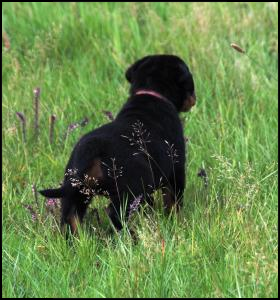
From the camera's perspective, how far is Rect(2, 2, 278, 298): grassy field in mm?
3727

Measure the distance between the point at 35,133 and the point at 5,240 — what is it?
1.86 m

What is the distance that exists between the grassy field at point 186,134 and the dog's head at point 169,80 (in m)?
0.47

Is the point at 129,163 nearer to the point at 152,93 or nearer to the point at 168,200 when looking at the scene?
the point at 168,200

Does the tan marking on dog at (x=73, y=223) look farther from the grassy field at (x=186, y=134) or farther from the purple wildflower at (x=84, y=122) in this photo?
the purple wildflower at (x=84, y=122)

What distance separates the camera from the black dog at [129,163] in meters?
4.35

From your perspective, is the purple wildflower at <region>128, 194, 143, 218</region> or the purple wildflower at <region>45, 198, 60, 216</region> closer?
the purple wildflower at <region>128, 194, 143, 218</region>

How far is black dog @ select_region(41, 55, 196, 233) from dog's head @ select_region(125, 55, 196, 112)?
18cm

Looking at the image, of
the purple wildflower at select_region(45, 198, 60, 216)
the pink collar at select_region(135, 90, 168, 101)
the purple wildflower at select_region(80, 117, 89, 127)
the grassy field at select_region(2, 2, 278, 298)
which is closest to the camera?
the grassy field at select_region(2, 2, 278, 298)

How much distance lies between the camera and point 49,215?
4.61 meters

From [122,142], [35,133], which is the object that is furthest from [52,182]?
[122,142]

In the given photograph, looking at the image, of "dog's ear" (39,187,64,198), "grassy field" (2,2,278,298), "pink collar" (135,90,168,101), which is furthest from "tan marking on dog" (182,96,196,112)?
"dog's ear" (39,187,64,198)

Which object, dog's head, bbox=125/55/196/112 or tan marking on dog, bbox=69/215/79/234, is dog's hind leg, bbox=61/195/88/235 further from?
dog's head, bbox=125/55/196/112

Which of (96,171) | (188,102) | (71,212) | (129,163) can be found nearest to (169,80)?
(188,102)

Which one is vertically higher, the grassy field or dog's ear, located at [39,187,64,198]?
dog's ear, located at [39,187,64,198]
